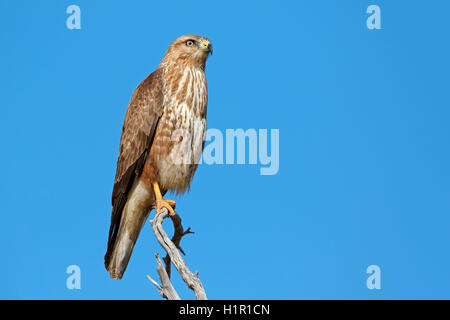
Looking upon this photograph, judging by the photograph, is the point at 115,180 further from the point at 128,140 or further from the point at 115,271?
the point at 115,271

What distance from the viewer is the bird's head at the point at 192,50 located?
293 inches

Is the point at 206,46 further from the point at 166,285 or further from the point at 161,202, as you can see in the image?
the point at 166,285

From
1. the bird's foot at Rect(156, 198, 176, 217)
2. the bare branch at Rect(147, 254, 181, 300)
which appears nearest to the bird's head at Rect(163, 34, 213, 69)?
the bird's foot at Rect(156, 198, 176, 217)

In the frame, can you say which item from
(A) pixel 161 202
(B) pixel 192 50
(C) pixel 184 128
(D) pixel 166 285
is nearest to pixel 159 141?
(C) pixel 184 128

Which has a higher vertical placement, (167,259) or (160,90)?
(160,90)

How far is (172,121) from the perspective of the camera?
720 cm

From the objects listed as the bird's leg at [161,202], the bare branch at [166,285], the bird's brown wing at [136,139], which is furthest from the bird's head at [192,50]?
the bare branch at [166,285]

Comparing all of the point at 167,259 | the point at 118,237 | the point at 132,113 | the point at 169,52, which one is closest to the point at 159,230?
the point at 167,259

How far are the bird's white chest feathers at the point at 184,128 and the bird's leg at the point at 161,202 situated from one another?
0.30 feet

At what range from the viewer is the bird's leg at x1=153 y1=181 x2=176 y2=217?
7170mm

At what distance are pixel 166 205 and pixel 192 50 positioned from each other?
1.90 meters

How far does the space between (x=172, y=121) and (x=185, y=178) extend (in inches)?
28.2

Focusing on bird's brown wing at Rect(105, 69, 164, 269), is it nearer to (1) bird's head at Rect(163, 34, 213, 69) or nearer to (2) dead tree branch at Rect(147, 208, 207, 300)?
(1) bird's head at Rect(163, 34, 213, 69)
